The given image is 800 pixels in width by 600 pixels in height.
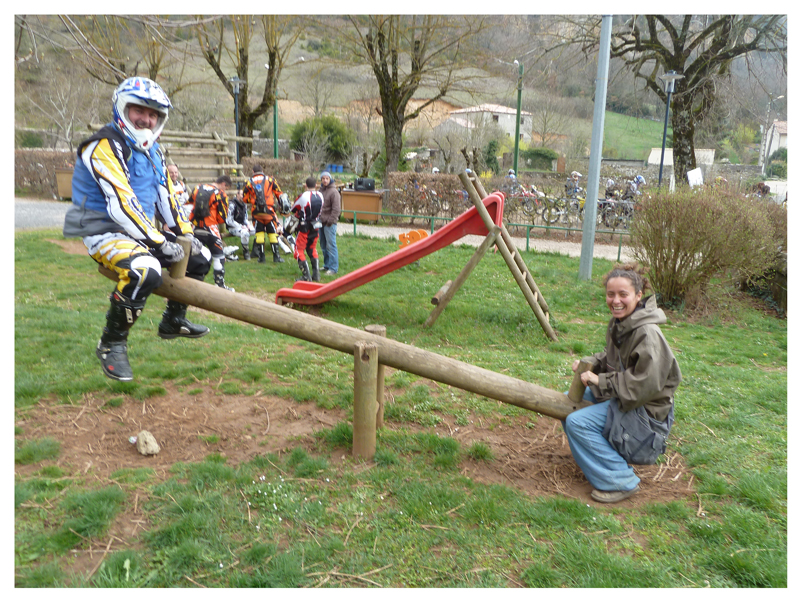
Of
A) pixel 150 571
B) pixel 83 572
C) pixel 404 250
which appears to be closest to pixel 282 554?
pixel 150 571

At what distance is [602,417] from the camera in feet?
12.0

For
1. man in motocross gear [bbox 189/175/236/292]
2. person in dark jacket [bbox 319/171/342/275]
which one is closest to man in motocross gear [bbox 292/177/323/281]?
person in dark jacket [bbox 319/171/342/275]

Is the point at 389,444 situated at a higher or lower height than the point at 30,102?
lower

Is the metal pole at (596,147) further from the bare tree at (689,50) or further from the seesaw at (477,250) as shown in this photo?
the bare tree at (689,50)

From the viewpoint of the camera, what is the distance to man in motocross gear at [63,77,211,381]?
3.69 metres

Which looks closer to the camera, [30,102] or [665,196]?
[665,196]

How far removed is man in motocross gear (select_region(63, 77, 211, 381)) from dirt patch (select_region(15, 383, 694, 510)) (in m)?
1.00

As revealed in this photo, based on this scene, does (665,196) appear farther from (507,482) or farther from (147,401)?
(147,401)

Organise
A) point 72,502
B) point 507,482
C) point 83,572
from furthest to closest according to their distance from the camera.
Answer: point 507,482
point 72,502
point 83,572

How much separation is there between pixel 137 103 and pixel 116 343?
171cm

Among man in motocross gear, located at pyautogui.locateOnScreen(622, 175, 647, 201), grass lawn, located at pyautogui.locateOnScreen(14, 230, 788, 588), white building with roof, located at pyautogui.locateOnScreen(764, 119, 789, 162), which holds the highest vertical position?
white building with roof, located at pyautogui.locateOnScreen(764, 119, 789, 162)

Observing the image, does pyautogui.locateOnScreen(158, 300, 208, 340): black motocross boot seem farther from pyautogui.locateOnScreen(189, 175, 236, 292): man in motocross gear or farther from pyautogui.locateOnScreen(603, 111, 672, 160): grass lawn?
pyautogui.locateOnScreen(603, 111, 672, 160): grass lawn

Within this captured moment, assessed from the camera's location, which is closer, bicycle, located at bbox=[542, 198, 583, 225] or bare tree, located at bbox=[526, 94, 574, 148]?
bicycle, located at bbox=[542, 198, 583, 225]

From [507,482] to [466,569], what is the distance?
99 cm
